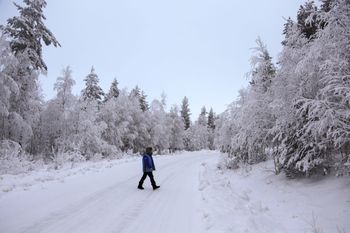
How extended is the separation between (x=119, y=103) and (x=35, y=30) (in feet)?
68.0

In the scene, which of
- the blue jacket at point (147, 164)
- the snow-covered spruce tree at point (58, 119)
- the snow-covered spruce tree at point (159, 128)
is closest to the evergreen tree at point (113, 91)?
the snow-covered spruce tree at point (159, 128)

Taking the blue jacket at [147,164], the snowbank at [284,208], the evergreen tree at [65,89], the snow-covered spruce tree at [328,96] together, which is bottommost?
the snowbank at [284,208]

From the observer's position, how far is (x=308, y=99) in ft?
32.4

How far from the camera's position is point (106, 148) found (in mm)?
32500

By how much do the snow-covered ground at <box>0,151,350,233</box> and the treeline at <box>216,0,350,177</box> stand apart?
119 cm

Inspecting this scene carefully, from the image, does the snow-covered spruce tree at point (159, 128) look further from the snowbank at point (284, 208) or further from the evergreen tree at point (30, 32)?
the snowbank at point (284, 208)

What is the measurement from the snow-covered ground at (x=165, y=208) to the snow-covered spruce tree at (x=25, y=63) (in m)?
7.62

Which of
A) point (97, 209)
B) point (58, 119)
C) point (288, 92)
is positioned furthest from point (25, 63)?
point (288, 92)

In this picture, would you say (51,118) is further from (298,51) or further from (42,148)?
(298,51)

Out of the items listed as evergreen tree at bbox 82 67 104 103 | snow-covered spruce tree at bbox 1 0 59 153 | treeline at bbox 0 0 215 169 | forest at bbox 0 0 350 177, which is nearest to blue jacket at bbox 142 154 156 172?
forest at bbox 0 0 350 177

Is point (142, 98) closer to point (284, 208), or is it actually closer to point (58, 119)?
point (58, 119)

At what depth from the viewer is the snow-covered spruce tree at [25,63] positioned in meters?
19.0

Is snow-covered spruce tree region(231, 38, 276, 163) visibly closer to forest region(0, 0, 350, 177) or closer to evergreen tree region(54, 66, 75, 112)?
forest region(0, 0, 350, 177)

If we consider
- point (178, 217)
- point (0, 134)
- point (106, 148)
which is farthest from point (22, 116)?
point (178, 217)
